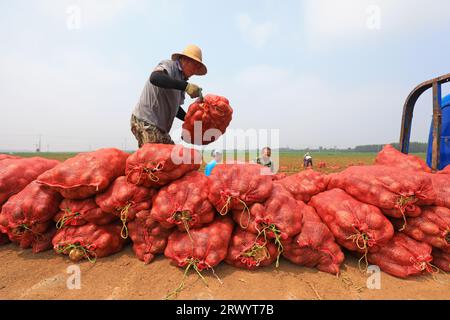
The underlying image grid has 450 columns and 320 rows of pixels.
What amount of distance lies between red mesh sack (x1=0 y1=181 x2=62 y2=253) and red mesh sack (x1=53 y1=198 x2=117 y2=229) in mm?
116

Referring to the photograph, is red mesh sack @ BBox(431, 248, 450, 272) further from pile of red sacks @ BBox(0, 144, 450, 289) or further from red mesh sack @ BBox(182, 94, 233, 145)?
red mesh sack @ BBox(182, 94, 233, 145)

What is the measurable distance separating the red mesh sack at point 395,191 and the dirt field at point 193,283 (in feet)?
2.34

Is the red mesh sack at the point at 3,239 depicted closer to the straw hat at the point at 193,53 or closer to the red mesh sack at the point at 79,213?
the red mesh sack at the point at 79,213

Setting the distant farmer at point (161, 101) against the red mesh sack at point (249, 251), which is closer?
the red mesh sack at point (249, 251)

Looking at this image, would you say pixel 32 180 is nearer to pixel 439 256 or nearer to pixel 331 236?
pixel 331 236

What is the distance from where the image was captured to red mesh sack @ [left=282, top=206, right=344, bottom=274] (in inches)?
87.8

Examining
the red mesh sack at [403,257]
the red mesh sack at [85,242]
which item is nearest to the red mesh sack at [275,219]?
the red mesh sack at [403,257]

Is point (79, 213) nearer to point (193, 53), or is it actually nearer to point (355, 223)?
point (193, 53)

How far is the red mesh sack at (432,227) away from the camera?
86.6 inches

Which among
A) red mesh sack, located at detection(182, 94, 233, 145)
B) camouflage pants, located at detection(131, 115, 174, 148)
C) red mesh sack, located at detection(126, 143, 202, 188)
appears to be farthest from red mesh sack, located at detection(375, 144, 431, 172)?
camouflage pants, located at detection(131, 115, 174, 148)
